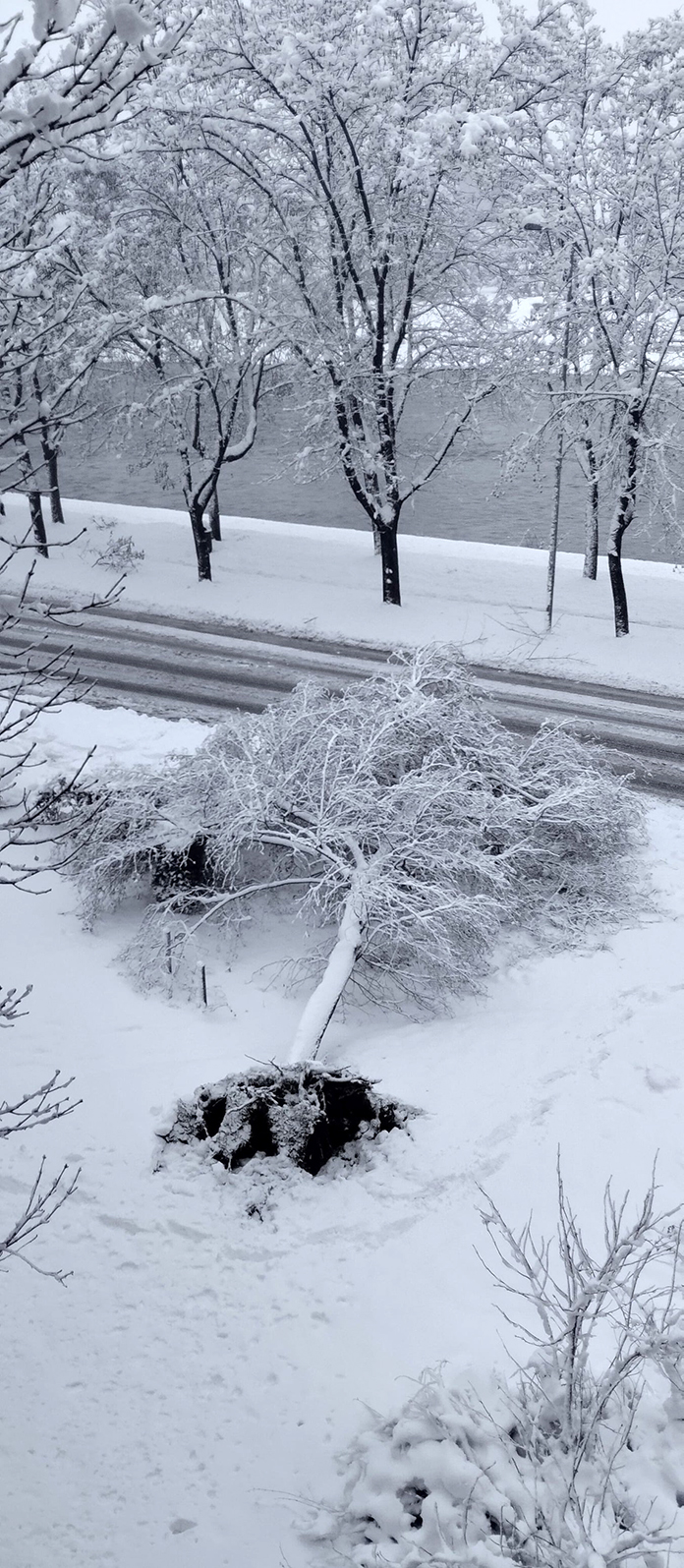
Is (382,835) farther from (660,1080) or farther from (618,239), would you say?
(618,239)

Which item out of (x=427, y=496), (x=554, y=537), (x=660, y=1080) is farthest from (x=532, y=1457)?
(x=427, y=496)

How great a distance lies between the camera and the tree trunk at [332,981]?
9.65 m

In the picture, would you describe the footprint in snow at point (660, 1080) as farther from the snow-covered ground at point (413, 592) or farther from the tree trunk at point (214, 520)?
the tree trunk at point (214, 520)

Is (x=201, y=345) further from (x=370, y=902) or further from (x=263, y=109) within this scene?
(x=370, y=902)

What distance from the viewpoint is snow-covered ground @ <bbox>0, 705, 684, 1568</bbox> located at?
6434 millimetres

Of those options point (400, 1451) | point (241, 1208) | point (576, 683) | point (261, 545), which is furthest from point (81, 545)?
point (400, 1451)

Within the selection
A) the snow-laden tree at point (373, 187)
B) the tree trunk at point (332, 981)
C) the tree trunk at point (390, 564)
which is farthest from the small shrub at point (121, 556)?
the tree trunk at point (332, 981)

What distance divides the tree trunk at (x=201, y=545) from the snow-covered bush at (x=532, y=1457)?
19837 millimetres

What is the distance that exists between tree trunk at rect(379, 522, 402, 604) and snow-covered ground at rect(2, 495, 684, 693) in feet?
0.92

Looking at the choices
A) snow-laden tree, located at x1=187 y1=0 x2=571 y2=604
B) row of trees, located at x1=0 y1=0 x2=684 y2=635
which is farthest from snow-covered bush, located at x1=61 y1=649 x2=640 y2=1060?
snow-laden tree, located at x1=187 y1=0 x2=571 y2=604

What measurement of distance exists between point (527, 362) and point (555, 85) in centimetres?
479

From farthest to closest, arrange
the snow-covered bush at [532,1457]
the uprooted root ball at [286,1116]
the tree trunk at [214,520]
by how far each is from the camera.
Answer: the tree trunk at [214,520] < the uprooted root ball at [286,1116] < the snow-covered bush at [532,1457]

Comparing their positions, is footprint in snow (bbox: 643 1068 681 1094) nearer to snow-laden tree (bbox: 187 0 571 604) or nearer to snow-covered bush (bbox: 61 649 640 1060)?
snow-covered bush (bbox: 61 649 640 1060)

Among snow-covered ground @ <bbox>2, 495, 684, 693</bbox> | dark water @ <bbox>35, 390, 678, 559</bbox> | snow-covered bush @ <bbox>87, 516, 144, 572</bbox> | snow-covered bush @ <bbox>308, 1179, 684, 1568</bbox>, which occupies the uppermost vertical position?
dark water @ <bbox>35, 390, 678, 559</bbox>
